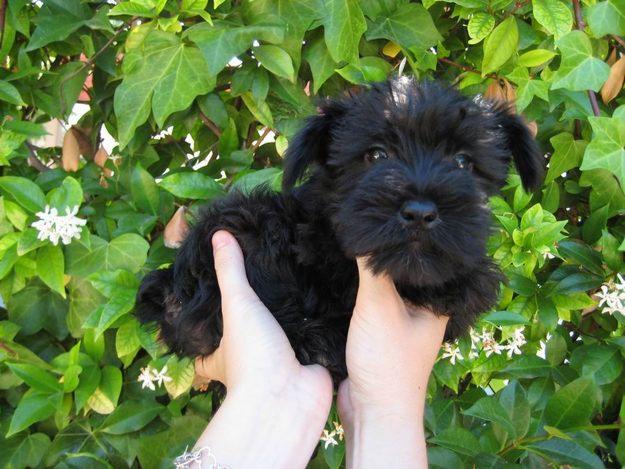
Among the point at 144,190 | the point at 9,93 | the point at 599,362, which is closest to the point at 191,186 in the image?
the point at 144,190

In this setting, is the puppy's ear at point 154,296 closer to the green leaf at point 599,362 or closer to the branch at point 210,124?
the branch at point 210,124

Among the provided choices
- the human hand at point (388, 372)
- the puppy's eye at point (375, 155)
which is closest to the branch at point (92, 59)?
the puppy's eye at point (375, 155)

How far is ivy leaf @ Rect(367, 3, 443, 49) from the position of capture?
226cm

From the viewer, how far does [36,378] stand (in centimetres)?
219

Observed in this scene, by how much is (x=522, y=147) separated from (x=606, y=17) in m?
0.51

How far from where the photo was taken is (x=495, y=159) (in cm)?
196

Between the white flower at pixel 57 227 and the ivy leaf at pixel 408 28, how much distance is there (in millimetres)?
1232

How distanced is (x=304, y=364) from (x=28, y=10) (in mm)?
1755

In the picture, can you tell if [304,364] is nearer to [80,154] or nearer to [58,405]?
[58,405]

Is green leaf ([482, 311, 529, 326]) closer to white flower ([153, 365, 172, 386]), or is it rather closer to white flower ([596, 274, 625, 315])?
white flower ([596, 274, 625, 315])

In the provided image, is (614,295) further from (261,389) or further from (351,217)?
(261,389)

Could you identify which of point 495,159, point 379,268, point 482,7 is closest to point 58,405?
point 379,268

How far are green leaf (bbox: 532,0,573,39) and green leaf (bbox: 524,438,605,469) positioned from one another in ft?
4.28

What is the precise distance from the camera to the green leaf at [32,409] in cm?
217
